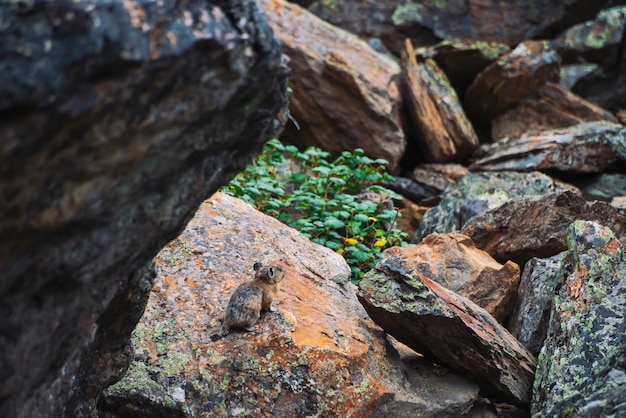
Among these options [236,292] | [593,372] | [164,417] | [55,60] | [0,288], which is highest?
[55,60]

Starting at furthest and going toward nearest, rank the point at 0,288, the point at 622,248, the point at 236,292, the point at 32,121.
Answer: the point at 622,248
the point at 236,292
the point at 0,288
the point at 32,121

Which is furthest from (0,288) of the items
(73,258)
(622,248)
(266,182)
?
(266,182)

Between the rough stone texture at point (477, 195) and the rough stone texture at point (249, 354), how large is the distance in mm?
4233

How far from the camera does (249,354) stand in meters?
5.16

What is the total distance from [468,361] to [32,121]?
161 inches

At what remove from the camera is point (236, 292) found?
5402 millimetres

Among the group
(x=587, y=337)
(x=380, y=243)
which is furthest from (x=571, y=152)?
(x=587, y=337)

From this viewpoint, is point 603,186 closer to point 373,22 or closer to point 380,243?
point 380,243

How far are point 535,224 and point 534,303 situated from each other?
5.69ft

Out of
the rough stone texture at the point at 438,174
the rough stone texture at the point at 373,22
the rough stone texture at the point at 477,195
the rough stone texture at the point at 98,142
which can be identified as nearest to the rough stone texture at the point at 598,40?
the rough stone texture at the point at 373,22

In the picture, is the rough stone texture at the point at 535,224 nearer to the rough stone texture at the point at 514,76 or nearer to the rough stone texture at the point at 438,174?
the rough stone texture at the point at 438,174

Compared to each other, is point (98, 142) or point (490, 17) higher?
point (98, 142)

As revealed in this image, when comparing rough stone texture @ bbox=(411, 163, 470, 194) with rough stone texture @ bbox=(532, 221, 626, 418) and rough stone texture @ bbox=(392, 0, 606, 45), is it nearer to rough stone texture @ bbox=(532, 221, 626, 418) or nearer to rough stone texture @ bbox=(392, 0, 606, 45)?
rough stone texture @ bbox=(392, 0, 606, 45)

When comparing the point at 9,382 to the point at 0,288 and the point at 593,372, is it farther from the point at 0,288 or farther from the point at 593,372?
the point at 593,372
